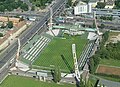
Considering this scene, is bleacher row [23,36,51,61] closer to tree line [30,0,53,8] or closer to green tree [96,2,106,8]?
tree line [30,0,53,8]

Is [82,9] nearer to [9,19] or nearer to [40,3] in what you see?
[40,3]

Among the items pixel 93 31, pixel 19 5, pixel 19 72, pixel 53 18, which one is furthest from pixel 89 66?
pixel 19 5

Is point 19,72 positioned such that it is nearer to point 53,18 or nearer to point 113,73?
point 113,73

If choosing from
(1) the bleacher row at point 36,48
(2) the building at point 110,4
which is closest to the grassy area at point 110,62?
(1) the bleacher row at point 36,48

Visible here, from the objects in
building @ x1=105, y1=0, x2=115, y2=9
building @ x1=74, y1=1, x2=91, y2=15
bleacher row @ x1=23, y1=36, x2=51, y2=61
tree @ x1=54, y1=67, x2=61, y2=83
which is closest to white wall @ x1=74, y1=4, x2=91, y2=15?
building @ x1=74, y1=1, x2=91, y2=15

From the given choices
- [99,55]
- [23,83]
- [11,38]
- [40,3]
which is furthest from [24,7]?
[23,83]
